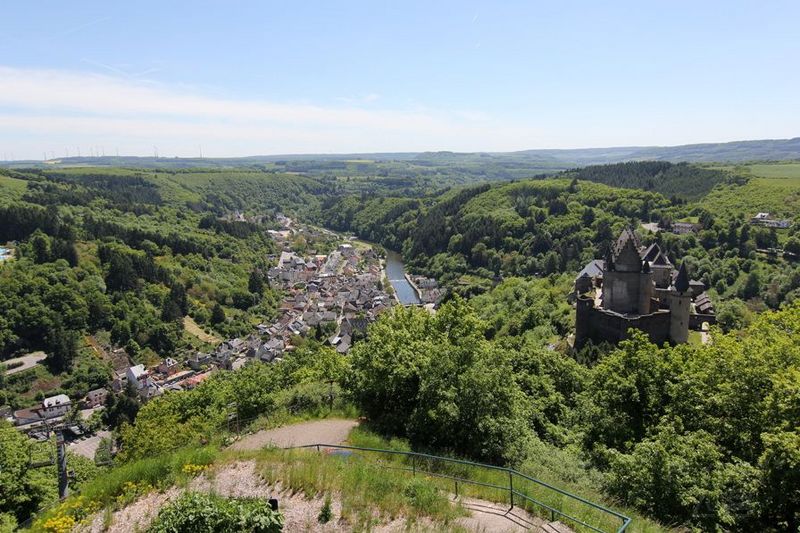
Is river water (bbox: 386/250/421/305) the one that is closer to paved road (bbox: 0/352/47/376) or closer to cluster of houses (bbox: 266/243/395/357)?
cluster of houses (bbox: 266/243/395/357)

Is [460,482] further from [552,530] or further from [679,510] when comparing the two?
[679,510]

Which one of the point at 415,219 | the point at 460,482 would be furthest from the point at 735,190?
the point at 460,482

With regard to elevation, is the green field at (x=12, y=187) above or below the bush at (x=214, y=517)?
above

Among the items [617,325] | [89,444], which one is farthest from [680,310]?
[89,444]

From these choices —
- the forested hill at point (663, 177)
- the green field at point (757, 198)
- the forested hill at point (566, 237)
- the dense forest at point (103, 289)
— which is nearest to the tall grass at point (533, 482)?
the forested hill at point (566, 237)

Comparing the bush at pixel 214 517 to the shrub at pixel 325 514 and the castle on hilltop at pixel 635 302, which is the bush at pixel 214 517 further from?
the castle on hilltop at pixel 635 302

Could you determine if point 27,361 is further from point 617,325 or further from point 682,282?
point 682,282

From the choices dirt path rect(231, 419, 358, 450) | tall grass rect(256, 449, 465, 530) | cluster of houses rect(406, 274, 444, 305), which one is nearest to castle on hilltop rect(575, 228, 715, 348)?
dirt path rect(231, 419, 358, 450)
